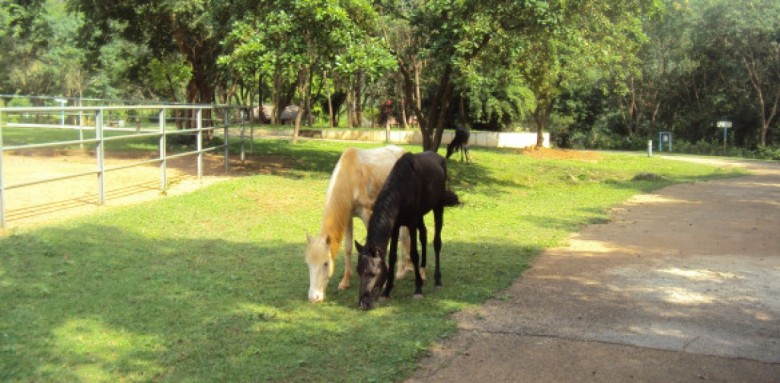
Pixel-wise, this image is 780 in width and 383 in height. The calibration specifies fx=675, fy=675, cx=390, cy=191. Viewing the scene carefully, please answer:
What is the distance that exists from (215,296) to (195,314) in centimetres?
62

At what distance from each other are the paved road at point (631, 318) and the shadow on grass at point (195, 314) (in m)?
0.39

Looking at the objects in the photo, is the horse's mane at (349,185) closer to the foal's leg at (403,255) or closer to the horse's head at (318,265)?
the horse's head at (318,265)

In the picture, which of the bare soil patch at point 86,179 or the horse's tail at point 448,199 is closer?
the horse's tail at point 448,199

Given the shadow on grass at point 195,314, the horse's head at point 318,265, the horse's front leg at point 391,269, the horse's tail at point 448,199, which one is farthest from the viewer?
the horse's tail at point 448,199

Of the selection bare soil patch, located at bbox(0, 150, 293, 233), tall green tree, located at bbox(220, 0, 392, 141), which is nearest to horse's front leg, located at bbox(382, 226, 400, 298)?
bare soil patch, located at bbox(0, 150, 293, 233)

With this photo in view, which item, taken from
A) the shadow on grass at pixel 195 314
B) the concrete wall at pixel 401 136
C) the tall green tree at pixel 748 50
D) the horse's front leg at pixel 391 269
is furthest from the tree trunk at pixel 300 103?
the tall green tree at pixel 748 50

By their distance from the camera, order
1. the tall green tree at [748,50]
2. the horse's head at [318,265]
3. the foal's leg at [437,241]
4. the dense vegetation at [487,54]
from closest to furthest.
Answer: the horse's head at [318,265] < the foal's leg at [437,241] < the dense vegetation at [487,54] < the tall green tree at [748,50]

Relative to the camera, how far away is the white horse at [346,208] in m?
6.21

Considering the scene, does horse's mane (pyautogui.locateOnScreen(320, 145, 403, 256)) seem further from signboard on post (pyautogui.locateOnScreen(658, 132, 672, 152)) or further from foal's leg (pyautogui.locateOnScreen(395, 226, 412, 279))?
signboard on post (pyautogui.locateOnScreen(658, 132, 672, 152))

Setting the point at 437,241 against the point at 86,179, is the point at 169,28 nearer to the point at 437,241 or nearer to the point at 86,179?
the point at 86,179

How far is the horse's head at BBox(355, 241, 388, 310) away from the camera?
5988mm

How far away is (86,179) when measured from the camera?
14133mm

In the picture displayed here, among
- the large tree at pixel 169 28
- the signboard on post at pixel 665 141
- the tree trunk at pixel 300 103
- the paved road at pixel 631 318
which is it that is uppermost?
the large tree at pixel 169 28

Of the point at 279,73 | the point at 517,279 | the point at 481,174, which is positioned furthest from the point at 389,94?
the point at 517,279
